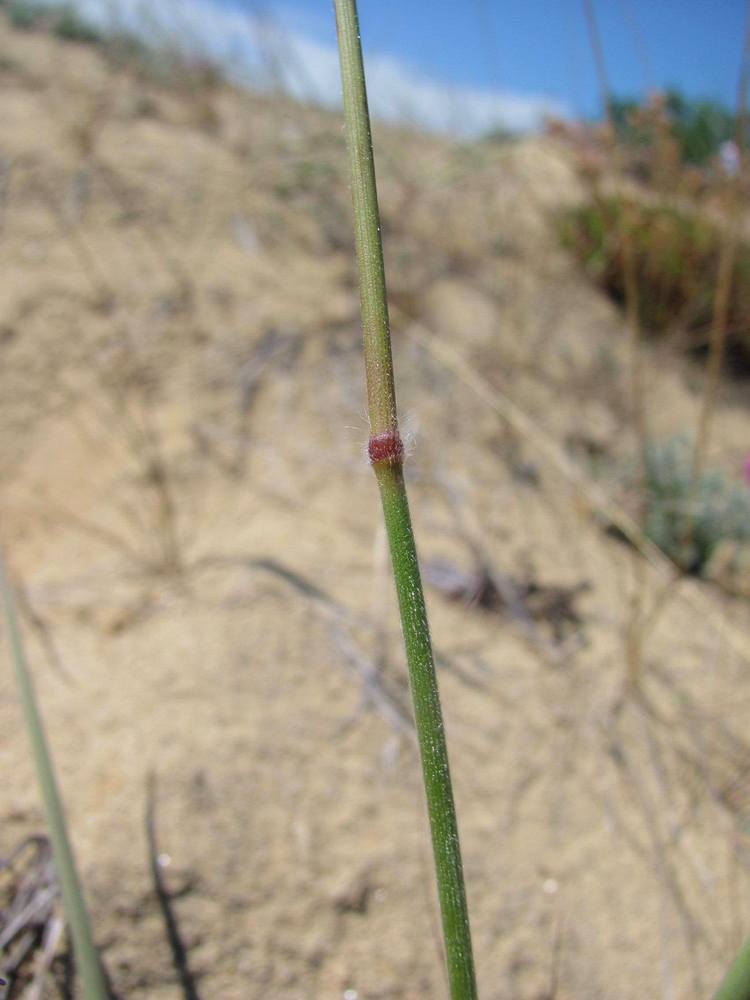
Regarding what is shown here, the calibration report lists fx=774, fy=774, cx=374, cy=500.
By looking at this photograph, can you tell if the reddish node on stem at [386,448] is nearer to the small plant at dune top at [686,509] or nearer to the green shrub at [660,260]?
the small plant at dune top at [686,509]

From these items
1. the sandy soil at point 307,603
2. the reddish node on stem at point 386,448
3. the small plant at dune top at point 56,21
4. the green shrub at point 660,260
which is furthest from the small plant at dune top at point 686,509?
the small plant at dune top at point 56,21

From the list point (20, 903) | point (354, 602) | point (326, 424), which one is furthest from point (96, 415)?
point (20, 903)

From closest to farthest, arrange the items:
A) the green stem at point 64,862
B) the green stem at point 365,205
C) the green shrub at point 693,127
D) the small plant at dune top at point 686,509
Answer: the green stem at point 365,205 < the green stem at point 64,862 < the small plant at dune top at point 686,509 < the green shrub at point 693,127

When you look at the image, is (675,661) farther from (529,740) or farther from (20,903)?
(20,903)

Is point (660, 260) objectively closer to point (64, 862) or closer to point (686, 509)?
point (686, 509)

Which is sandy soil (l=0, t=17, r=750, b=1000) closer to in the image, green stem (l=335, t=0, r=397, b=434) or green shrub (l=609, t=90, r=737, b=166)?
green stem (l=335, t=0, r=397, b=434)

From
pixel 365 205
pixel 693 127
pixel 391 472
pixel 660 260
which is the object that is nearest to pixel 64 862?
pixel 391 472

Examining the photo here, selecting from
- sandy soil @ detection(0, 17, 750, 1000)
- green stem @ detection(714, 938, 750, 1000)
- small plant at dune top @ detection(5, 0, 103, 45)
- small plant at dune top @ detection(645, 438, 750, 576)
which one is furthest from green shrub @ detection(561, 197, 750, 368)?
green stem @ detection(714, 938, 750, 1000)
